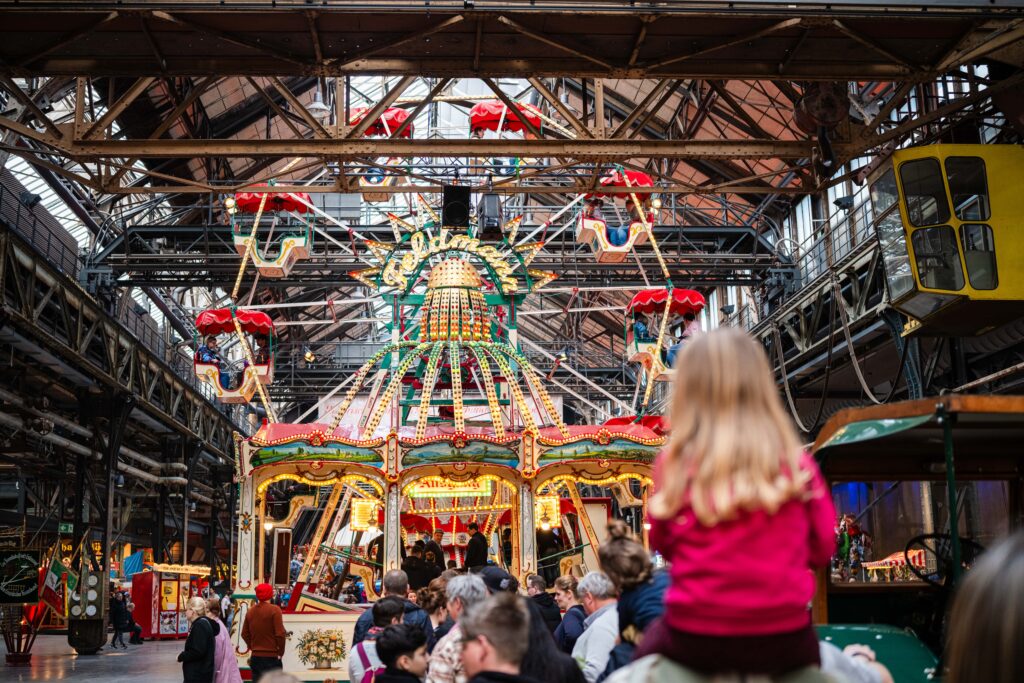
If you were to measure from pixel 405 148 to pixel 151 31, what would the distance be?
2.88 metres

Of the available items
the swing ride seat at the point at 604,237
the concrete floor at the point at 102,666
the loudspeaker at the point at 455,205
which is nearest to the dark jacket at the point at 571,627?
the loudspeaker at the point at 455,205

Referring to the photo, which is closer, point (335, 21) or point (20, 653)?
point (335, 21)

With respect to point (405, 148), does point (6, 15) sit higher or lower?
higher

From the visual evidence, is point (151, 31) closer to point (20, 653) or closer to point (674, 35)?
point (674, 35)

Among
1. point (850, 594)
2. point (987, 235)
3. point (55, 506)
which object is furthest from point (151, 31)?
point (55, 506)

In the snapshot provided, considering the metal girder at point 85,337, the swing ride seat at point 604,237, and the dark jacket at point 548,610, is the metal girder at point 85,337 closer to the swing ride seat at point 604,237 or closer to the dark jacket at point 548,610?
the swing ride seat at point 604,237

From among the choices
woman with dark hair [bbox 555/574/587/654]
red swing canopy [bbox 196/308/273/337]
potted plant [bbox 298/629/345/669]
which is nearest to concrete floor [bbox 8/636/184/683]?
potted plant [bbox 298/629/345/669]

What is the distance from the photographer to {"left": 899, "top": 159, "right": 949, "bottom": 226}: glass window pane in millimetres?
12766

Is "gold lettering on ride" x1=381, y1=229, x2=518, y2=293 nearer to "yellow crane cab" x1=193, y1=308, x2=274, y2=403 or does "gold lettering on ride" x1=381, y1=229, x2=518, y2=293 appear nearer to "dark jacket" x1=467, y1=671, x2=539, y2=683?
"yellow crane cab" x1=193, y1=308, x2=274, y2=403

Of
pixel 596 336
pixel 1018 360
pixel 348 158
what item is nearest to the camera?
pixel 348 158

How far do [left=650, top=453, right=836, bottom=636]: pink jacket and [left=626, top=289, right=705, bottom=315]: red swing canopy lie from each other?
1663 cm

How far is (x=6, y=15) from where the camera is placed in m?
10.1

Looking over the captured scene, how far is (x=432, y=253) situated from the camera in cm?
1847

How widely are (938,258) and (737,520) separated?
11.4 metres
